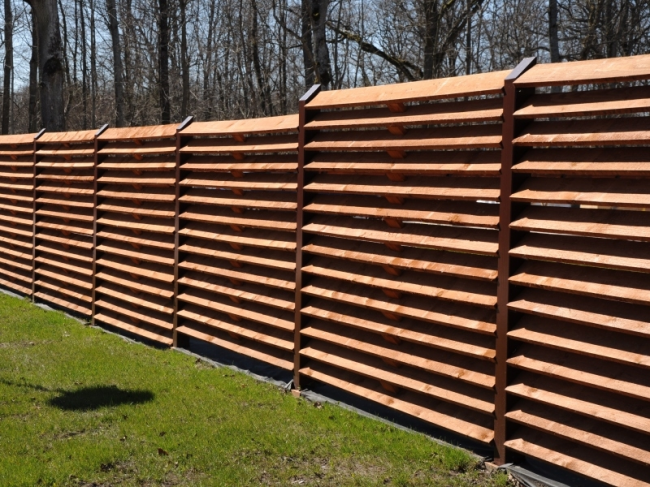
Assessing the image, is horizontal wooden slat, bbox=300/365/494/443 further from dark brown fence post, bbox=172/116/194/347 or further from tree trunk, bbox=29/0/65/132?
tree trunk, bbox=29/0/65/132

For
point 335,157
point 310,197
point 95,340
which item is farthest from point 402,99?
point 95,340

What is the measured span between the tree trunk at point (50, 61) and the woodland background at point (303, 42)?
0.10ft

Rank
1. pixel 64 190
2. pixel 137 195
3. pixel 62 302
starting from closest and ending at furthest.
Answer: pixel 137 195, pixel 64 190, pixel 62 302

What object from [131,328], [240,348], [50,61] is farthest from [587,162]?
[50,61]

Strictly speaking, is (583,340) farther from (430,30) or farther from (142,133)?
(430,30)

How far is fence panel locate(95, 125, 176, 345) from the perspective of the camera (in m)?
8.16

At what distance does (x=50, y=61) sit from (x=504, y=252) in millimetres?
13636

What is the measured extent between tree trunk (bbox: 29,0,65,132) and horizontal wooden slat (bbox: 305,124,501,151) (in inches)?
445

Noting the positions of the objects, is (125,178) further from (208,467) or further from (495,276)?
(495,276)

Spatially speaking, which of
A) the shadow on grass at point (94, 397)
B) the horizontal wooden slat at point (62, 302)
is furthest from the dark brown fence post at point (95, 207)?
the shadow on grass at point (94, 397)

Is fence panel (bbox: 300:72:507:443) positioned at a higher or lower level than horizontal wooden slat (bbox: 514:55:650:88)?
lower

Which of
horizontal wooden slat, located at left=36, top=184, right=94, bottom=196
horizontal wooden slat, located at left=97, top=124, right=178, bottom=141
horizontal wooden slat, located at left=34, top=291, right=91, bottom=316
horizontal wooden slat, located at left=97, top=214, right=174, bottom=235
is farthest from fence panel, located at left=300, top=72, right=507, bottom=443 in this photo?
horizontal wooden slat, located at left=34, top=291, right=91, bottom=316

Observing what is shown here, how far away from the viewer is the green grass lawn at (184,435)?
4508 millimetres

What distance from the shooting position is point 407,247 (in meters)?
5.31
